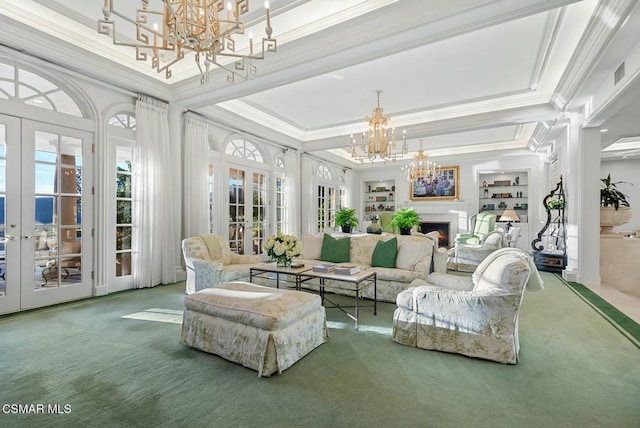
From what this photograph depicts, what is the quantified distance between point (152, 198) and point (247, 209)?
8.13 feet

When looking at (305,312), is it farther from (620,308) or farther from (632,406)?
(620,308)

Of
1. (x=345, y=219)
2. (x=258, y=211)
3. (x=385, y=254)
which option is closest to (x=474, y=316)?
(x=385, y=254)

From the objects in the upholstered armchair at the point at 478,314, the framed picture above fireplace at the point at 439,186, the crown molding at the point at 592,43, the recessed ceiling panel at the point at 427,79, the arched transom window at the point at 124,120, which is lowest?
the upholstered armchair at the point at 478,314

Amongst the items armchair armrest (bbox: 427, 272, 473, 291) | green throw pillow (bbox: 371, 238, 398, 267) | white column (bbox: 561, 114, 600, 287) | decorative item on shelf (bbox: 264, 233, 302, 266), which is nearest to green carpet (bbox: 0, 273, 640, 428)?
armchair armrest (bbox: 427, 272, 473, 291)

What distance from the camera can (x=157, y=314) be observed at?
372 cm

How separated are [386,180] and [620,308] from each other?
8.76m

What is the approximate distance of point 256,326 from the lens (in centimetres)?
241

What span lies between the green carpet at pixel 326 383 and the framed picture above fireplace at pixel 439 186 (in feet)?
25.9

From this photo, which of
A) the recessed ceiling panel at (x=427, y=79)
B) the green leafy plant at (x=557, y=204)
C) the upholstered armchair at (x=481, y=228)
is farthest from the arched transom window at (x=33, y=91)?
the green leafy plant at (x=557, y=204)

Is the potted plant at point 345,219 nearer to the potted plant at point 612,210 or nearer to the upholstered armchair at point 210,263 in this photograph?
the upholstered armchair at point 210,263

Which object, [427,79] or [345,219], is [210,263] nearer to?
[345,219]

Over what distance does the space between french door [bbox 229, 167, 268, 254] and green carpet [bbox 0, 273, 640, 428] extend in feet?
12.2

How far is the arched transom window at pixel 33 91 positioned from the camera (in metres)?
3.70

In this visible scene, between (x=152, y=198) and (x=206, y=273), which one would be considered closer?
(x=206, y=273)
